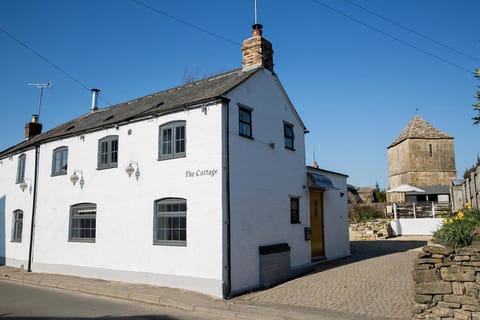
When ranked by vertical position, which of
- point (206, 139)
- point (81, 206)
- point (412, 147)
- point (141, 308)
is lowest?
point (141, 308)

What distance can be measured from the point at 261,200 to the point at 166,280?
3822 millimetres

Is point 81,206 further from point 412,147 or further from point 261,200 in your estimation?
point 412,147

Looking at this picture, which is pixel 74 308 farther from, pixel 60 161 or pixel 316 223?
pixel 316 223

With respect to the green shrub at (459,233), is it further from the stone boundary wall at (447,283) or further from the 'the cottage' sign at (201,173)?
the 'the cottage' sign at (201,173)

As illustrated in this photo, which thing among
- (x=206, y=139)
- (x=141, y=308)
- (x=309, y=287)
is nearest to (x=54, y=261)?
(x=141, y=308)

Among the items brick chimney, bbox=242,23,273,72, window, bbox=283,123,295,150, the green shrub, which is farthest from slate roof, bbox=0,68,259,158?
the green shrub

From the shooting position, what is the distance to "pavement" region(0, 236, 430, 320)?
8281 millimetres

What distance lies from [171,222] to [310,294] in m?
4.63

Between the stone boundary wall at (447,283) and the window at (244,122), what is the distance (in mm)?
6245

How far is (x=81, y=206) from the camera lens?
14.4 metres

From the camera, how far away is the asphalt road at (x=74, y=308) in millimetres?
8422

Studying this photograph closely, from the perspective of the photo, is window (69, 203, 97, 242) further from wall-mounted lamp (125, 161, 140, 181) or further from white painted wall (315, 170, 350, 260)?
white painted wall (315, 170, 350, 260)

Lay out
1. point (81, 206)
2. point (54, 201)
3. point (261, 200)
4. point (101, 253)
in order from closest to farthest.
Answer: point (261, 200), point (101, 253), point (81, 206), point (54, 201)

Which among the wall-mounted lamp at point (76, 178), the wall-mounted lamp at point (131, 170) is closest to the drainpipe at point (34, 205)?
the wall-mounted lamp at point (76, 178)
